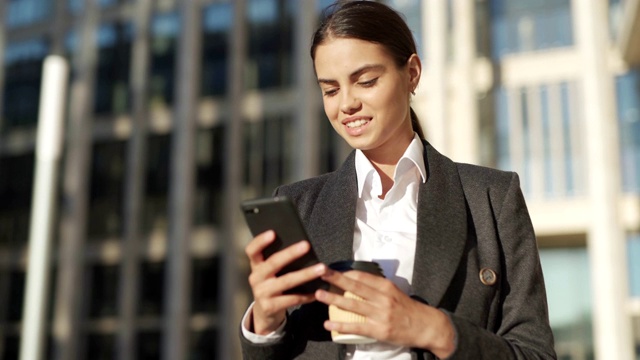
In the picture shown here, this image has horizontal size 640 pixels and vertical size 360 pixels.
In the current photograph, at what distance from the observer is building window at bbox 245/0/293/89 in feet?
68.5

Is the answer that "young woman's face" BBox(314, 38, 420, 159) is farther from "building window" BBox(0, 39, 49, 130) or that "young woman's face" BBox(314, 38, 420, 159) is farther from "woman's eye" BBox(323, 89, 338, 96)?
"building window" BBox(0, 39, 49, 130)

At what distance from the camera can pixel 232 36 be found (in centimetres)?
2161

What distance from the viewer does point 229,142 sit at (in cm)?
2117

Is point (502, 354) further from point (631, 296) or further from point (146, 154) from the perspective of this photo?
point (146, 154)

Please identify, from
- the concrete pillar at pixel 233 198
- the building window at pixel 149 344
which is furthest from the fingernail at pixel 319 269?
the building window at pixel 149 344

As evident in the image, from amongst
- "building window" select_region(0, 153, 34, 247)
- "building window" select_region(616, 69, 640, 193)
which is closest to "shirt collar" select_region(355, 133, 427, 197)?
"building window" select_region(616, 69, 640, 193)

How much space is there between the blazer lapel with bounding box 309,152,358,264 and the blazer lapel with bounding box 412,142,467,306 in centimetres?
15

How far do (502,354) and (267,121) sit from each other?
19420 mm

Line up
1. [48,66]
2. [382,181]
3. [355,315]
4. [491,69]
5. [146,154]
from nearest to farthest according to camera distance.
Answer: [355,315], [382,181], [48,66], [491,69], [146,154]

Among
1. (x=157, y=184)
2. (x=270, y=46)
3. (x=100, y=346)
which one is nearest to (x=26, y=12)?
(x=157, y=184)

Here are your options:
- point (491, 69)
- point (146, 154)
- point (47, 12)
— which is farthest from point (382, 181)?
point (47, 12)

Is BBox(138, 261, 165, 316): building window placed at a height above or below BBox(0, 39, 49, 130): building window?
below

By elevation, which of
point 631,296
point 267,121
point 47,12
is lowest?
point 631,296

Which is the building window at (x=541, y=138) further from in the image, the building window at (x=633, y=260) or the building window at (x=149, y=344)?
the building window at (x=149, y=344)
